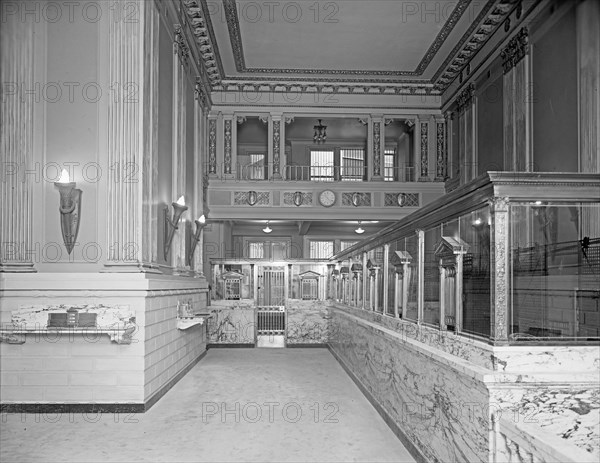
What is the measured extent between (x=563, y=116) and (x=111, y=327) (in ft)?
25.4

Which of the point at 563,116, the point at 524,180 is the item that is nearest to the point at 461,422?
the point at 524,180

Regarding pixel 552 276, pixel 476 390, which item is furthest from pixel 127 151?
pixel 476 390

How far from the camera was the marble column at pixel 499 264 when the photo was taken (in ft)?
11.7

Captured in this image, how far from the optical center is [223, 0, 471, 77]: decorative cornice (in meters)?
11.9

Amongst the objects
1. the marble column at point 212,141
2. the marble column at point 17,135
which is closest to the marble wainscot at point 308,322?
the marble column at point 212,141

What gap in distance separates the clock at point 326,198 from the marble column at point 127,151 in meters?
8.42

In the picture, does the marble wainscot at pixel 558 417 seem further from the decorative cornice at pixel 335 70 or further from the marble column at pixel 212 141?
the marble column at pixel 212 141

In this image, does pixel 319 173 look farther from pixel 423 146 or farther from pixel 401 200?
pixel 401 200

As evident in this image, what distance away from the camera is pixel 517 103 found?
37.3 ft

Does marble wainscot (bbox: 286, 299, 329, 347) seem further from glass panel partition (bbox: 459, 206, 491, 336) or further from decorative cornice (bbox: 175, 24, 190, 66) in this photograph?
glass panel partition (bbox: 459, 206, 491, 336)

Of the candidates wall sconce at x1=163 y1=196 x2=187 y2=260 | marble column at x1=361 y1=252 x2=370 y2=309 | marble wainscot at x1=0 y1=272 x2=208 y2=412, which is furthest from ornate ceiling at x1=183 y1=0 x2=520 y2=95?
marble wainscot at x1=0 y1=272 x2=208 y2=412

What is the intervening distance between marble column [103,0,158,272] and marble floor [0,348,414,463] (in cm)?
191

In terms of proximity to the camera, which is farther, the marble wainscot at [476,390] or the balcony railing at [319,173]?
the balcony railing at [319,173]

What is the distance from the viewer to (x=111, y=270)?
7.41 metres
